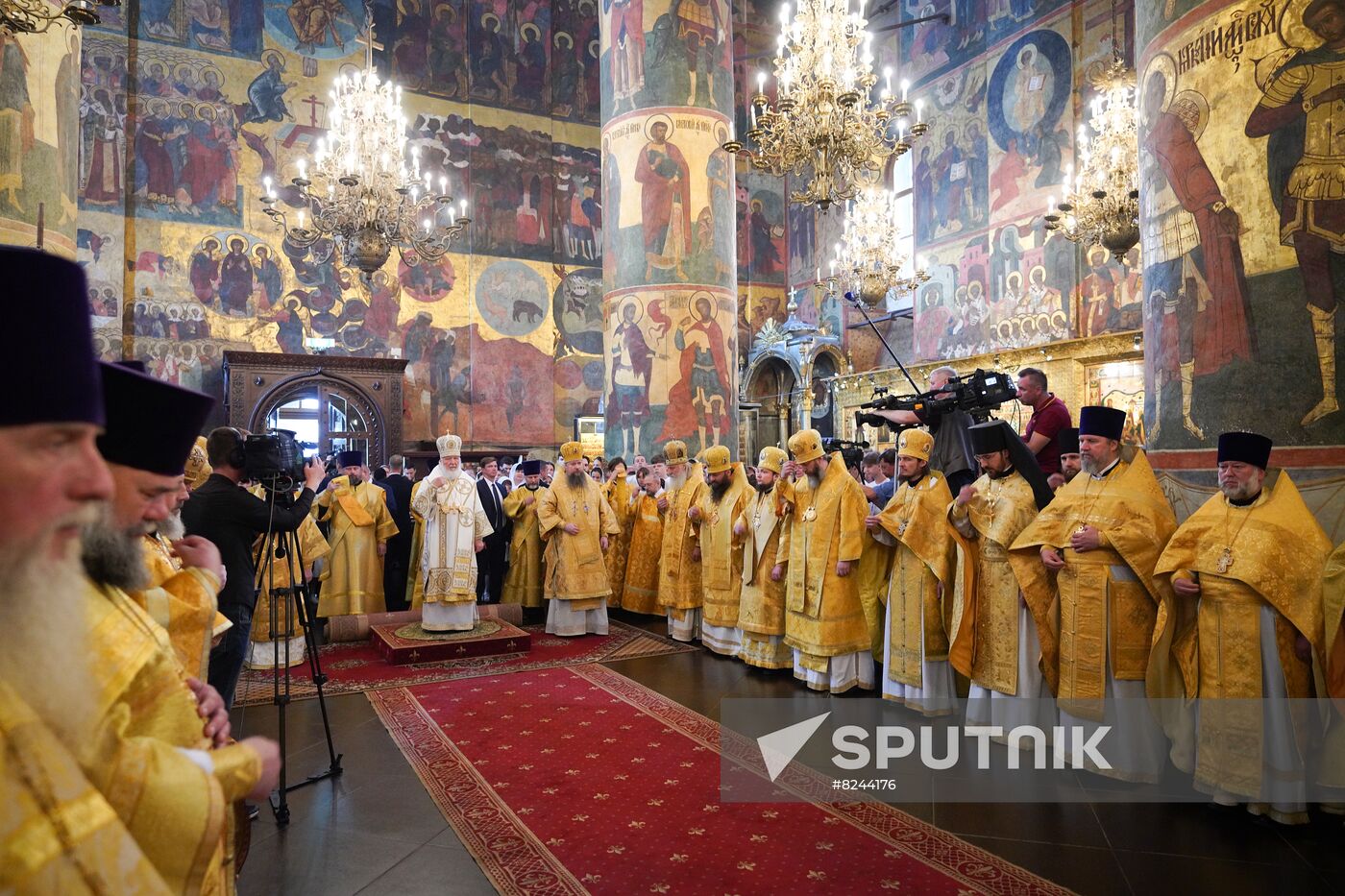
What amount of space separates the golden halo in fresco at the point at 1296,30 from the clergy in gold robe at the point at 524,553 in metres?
7.91

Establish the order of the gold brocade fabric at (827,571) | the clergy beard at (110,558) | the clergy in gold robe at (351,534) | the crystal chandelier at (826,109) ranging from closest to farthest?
the clergy beard at (110,558) → the gold brocade fabric at (827,571) → the crystal chandelier at (826,109) → the clergy in gold robe at (351,534)

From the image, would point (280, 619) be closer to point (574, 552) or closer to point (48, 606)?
point (574, 552)

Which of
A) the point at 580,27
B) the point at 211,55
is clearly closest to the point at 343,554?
the point at 211,55

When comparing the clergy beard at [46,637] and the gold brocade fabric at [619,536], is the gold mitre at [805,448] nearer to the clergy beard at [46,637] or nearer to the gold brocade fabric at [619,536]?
the gold brocade fabric at [619,536]

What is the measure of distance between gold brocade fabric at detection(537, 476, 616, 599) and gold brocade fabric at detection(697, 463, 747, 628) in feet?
4.50

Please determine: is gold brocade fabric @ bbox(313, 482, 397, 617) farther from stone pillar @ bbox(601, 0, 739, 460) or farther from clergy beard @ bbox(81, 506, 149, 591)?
clergy beard @ bbox(81, 506, 149, 591)

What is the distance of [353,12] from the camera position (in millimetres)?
17984

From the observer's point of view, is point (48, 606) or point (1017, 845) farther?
point (1017, 845)

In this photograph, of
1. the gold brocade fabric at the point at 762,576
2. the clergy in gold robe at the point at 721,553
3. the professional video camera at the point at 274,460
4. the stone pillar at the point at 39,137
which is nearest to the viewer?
the professional video camera at the point at 274,460

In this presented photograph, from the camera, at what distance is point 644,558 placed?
402 inches

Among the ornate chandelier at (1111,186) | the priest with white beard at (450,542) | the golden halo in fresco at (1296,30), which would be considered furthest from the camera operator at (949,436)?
the ornate chandelier at (1111,186)

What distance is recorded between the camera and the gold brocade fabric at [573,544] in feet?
30.0

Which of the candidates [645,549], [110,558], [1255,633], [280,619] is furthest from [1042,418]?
[280,619]

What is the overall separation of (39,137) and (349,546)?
478cm
